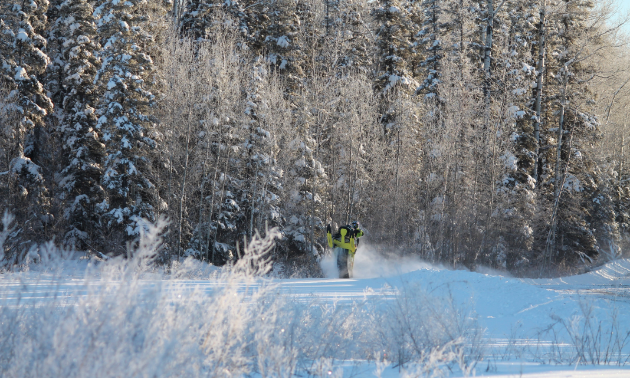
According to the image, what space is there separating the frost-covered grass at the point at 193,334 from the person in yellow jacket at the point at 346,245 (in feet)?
25.7

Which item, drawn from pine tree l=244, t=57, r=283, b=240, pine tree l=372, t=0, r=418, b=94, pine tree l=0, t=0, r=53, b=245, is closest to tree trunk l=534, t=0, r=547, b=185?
pine tree l=372, t=0, r=418, b=94

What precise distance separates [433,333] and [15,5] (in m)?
23.7

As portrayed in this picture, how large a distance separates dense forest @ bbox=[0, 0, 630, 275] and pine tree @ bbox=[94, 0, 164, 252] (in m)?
0.09

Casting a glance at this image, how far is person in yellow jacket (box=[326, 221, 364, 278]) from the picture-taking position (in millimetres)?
14820

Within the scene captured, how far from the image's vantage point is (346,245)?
14.9 m

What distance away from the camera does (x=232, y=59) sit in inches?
1072

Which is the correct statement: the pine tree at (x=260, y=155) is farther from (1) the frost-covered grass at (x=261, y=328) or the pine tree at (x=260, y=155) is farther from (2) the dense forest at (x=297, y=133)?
(1) the frost-covered grass at (x=261, y=328)

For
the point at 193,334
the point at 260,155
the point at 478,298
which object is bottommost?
the point at 478,298

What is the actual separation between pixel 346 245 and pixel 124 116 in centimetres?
1291

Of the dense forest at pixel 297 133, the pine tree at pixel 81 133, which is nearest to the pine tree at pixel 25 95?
the dense forest at pixel 297 133

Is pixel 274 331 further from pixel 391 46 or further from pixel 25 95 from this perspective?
pixel 391 46

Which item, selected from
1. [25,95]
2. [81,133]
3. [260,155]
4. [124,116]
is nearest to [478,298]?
[260,155]

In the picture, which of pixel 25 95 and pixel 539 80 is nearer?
pixel 25 95

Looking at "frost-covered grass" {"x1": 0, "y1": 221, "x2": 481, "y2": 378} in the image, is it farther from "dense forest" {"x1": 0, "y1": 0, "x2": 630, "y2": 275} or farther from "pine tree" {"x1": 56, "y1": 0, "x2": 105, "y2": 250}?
"pine tree" {"x1": 56, "y1": 0, "x2": 105, "y2": 250}
